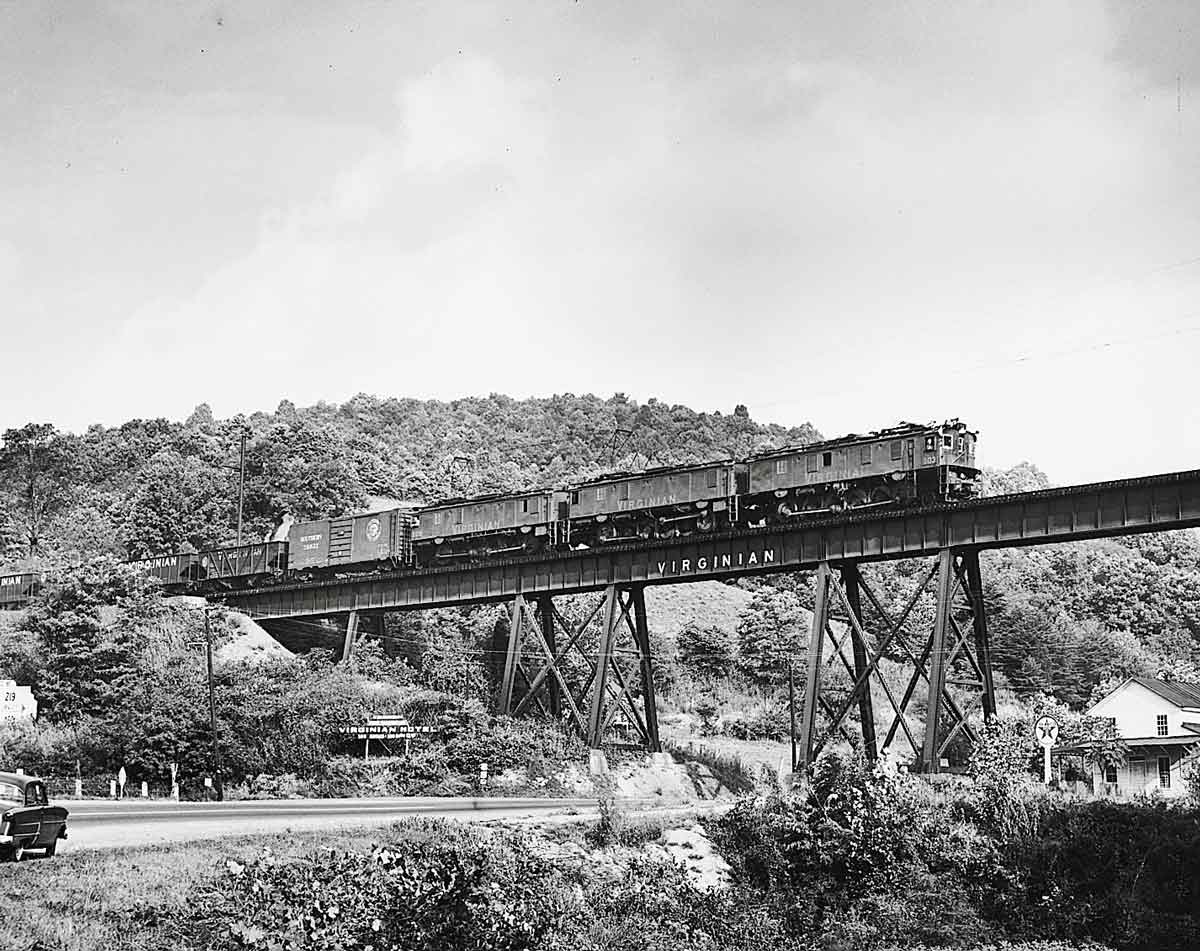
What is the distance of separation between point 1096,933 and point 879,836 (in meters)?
4.76

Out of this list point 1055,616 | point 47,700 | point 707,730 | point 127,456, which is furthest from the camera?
point 127,456

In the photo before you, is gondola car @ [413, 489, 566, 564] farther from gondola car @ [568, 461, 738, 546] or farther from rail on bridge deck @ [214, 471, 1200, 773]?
rail on bridge deck @ [214, 471, 1200, 773]

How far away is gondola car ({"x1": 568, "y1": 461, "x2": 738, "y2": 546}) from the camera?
46.3m

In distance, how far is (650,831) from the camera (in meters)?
28.5

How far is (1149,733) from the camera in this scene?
41500mm

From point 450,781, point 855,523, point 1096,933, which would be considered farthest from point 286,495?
point 1096,933

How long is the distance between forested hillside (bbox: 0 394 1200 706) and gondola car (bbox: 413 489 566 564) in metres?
20.0

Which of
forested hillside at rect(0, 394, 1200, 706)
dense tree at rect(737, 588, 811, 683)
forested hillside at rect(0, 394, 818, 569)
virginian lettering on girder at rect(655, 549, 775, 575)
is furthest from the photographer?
forested hillside at rect(0, 394, 818, 569)

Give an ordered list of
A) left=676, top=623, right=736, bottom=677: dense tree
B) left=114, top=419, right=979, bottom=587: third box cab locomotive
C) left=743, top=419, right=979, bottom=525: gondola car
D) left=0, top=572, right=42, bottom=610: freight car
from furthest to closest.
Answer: left=676, top=623, right=736, bottom=677: dense tree → left=0, top=572, right=42, bottom=610: freight car → left=114, top=419, right=979, bottom=587: third box cab locomotive → left=743, top=419, right=979, bottom=525: gondola car

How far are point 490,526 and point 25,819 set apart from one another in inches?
1333

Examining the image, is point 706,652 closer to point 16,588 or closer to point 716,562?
point 716,562

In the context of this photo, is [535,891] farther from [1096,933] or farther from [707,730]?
[707,730]

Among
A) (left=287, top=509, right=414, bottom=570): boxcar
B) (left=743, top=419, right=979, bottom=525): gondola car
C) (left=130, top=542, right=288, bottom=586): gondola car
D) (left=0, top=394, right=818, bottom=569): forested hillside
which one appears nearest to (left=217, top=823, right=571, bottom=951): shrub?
(left=743, top=419, right=979, bottom=525): gondola car

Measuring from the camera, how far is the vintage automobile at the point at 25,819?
20.1 meters
